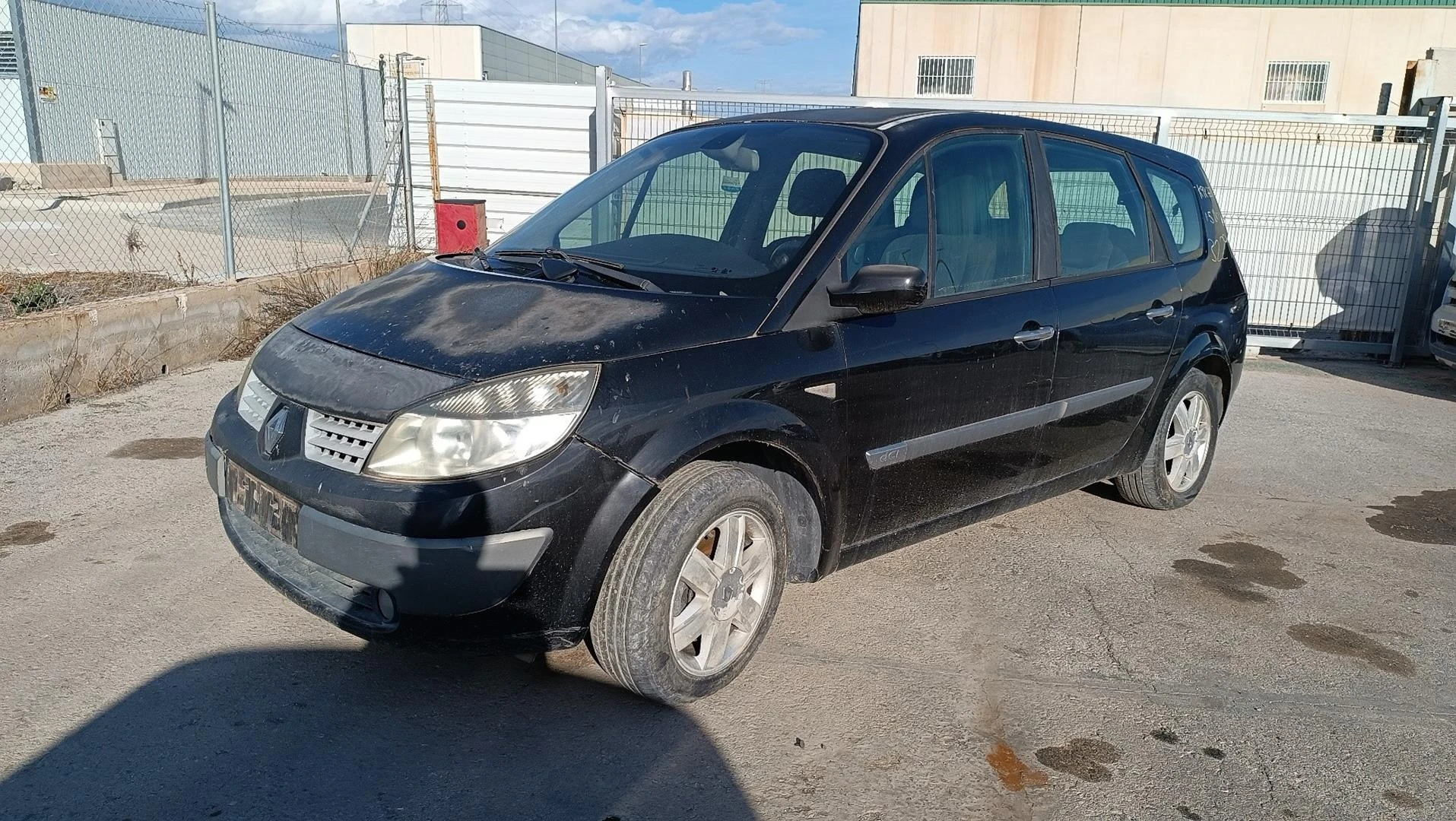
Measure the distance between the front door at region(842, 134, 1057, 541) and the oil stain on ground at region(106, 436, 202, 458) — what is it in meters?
3.76

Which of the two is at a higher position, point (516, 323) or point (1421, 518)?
point (516, 323)

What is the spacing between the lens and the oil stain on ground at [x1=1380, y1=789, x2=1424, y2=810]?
2811mm

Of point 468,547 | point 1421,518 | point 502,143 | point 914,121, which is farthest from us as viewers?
point 502,143

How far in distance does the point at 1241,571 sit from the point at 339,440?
12.0 feet

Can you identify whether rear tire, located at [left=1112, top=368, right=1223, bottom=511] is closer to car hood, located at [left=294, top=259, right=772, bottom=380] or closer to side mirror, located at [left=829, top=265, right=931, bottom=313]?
side mirror, located at [left=829, top=265, right=931, bottom=313]

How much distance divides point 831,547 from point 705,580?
564 mm

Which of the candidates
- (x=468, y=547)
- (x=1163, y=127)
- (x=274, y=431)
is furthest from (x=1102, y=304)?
(x=1163, y=127)

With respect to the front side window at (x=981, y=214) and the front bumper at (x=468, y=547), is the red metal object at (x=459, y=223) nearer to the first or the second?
the front side window at (x=981, y=214)

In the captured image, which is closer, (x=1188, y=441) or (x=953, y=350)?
(x=953, y=350)

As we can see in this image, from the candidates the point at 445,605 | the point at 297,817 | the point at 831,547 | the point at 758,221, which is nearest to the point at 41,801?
the point at 297,817

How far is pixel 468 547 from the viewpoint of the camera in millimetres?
2686

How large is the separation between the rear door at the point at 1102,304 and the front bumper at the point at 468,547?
2066 millimetres

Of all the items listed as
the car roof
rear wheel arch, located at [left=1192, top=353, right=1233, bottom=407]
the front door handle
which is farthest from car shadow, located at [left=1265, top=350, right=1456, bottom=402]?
the front door handle

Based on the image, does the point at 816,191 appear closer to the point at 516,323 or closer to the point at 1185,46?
the point at 516,323
